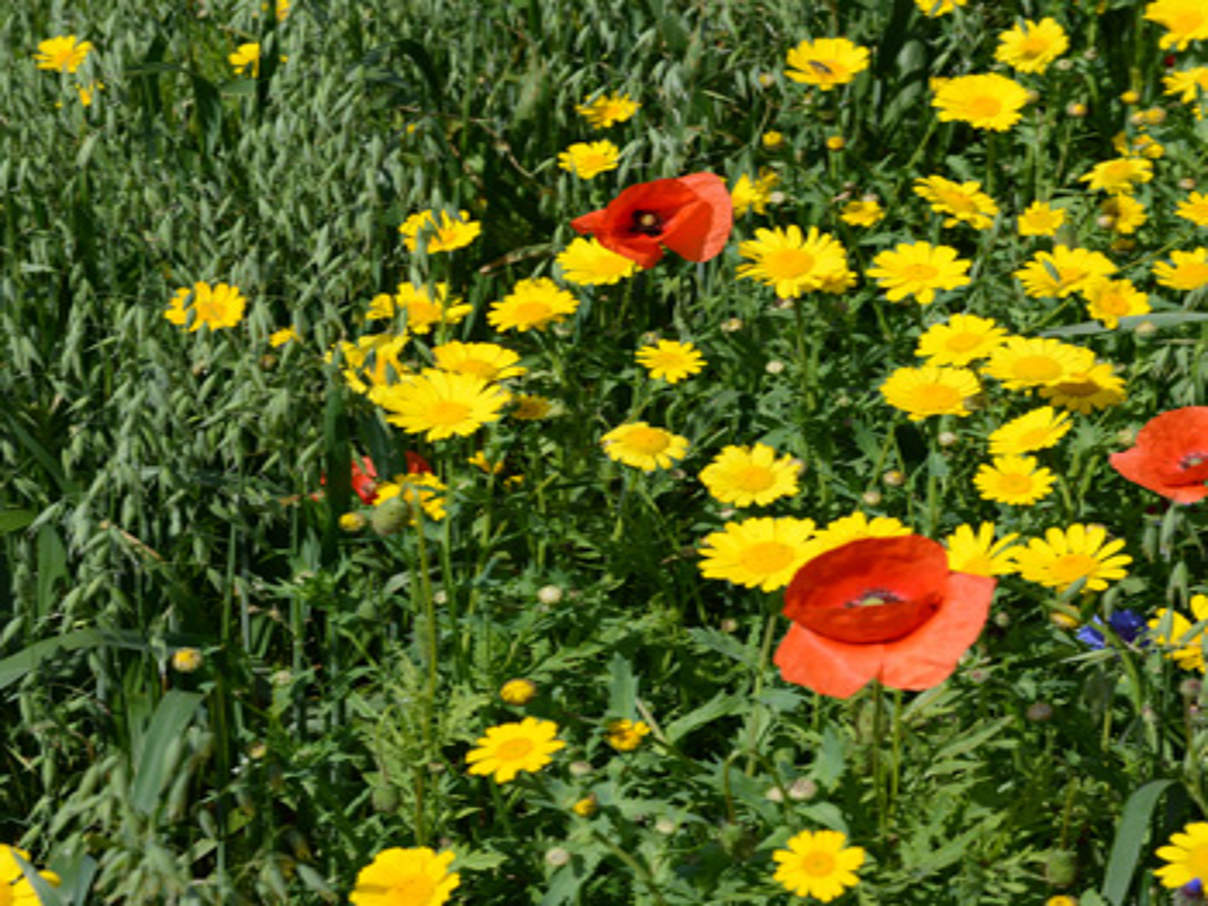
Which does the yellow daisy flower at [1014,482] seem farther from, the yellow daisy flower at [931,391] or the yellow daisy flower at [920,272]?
the yellow daisy flower at [920,272]

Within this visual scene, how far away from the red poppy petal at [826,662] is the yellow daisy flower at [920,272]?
3.14 feet

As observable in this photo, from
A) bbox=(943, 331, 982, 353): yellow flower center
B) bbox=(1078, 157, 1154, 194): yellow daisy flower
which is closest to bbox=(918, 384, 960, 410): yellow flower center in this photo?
bbox=(943, 331, 982, 353): yellow flower center

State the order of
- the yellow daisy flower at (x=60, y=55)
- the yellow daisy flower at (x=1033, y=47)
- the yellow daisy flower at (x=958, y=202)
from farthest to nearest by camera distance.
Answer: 1. the yellow daisy flower at (x=60, y=55)
2. the yellow daisy flower at (x=1033, y=47)
3. the yellow daisy flower at (x=958, y=202)

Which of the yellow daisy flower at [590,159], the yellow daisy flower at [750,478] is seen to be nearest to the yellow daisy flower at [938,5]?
the yellow daisy flower at [590,159]

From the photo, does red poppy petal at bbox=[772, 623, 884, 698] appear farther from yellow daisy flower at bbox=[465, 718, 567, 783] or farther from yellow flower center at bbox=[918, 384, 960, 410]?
yellow flower center at bbox=[918, 384, 960, 410]

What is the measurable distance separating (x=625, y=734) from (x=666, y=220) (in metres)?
0.84

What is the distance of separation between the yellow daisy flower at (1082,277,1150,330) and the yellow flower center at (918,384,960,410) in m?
0.42

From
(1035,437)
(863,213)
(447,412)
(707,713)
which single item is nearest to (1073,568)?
(1035,437)

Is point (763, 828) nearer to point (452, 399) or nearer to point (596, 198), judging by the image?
point (452, 399)

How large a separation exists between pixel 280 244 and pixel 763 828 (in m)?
1.38

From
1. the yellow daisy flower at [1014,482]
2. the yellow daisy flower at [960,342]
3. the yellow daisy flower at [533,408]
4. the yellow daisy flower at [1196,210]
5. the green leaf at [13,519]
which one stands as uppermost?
the yellow daisy flower at [1196,210]

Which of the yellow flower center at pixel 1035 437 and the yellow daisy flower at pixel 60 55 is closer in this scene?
the yellow flower center at pixel 1035 437

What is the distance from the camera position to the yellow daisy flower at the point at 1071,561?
198 cm

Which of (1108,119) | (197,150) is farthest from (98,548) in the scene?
(1108,119)
